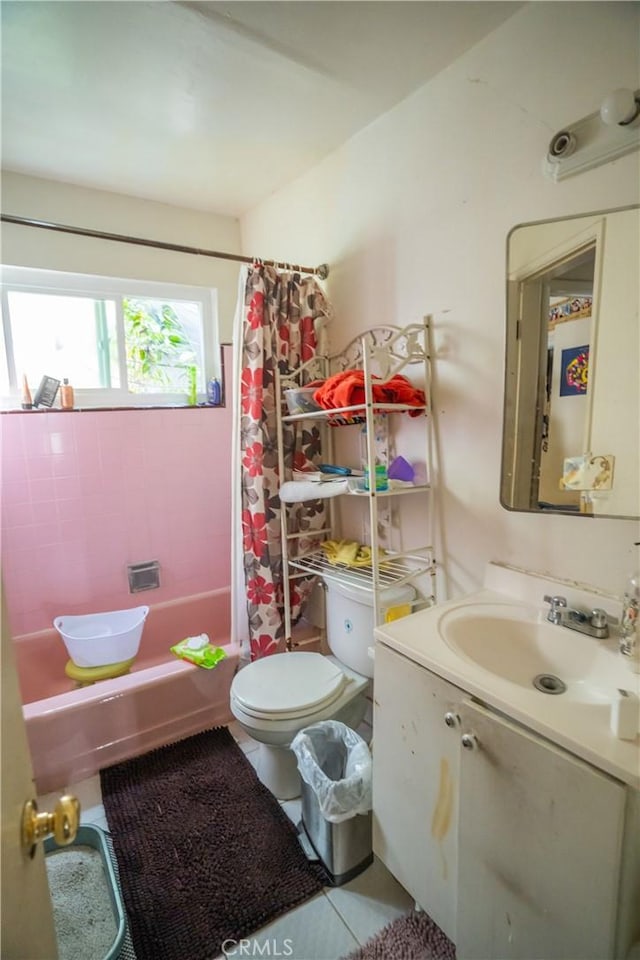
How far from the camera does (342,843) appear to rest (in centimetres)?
125

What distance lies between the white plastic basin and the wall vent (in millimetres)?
159

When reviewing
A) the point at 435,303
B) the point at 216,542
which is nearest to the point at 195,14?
the point at 435,303

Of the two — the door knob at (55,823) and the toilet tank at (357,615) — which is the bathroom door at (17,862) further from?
the toilet tank at (357,615)

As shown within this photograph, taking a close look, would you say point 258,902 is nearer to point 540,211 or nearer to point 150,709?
point 150,709

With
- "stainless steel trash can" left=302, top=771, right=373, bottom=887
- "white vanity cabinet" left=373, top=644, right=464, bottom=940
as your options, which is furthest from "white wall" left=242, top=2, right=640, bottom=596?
"stainless steel trash can" left=302, top=771, right=373, bottom=887

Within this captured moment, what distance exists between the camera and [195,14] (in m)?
1.17

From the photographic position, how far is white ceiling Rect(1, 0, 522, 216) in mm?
1167

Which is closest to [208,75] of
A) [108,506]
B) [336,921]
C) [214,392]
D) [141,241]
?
[141,241]

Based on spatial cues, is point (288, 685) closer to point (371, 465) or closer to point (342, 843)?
point (342, 843)

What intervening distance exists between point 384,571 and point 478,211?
120cm

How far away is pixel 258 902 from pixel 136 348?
2.33 m

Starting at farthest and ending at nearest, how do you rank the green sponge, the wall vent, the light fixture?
the wall vent
the green sponge
the light fixture

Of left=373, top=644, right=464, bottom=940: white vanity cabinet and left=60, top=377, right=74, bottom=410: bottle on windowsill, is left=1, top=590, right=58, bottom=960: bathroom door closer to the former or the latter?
left=373, top=644, right=464, bottom=940: white vanity cabinet

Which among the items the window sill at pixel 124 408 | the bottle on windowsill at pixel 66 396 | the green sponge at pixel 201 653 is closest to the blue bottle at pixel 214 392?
the window sill at pixel 124 408
